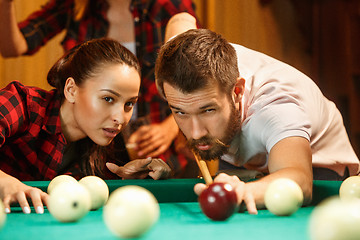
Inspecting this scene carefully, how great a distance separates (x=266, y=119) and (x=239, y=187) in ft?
1.68

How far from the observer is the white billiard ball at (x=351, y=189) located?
5.00 ft

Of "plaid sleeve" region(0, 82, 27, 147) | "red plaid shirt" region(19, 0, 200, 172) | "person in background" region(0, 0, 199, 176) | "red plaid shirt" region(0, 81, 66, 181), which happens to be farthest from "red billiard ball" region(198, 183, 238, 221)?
"red plaid shirt" region(19, 0, 200, 172)

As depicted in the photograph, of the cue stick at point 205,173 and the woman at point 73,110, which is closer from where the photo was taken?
the cue stick at point 205,173

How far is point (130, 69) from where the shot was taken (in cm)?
233

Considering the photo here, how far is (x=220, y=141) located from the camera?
6.66 ft

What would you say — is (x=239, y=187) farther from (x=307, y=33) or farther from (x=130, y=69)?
(x=307, y=33)

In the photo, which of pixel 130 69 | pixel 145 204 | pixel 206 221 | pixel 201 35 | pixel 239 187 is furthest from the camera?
pixel 130 69

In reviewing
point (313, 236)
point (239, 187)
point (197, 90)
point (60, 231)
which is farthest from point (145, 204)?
point (197, 90)

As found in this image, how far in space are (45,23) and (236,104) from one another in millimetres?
1796

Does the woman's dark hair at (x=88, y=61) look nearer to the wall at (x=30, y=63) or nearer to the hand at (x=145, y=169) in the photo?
the hand at (x=145, y=169)

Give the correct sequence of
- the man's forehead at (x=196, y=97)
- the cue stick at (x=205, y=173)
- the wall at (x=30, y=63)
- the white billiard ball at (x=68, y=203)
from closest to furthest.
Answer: the white billiard ball at (x=68, y=203) < the cue stick at (x=205, y=173) < the man's forehead at (x=196, y=97) < the wall at (x=30, y=63)

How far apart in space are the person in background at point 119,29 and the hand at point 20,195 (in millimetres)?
1509

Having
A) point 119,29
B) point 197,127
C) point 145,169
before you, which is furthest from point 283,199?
point 119,29

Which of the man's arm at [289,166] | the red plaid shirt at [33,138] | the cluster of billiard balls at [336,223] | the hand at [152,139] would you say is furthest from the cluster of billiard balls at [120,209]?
the hand at [152,139]
